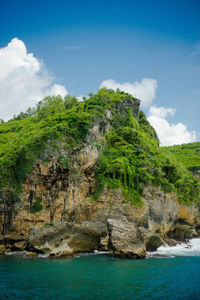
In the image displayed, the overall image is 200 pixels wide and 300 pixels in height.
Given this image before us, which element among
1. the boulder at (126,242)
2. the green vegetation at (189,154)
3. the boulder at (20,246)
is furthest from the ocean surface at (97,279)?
the green vegetation at (189,154)

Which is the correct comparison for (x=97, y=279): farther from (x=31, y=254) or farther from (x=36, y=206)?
(x=36, y=206)

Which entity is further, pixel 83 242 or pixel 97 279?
pixel 83 242

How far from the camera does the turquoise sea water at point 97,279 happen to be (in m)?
10.2

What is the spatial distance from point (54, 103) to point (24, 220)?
741 inches

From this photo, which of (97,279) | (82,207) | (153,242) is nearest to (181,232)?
(153,242)

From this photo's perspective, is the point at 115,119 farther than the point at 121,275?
Yes

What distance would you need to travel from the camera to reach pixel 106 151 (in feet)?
94.7

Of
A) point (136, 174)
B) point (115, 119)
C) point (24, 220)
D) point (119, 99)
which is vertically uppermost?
point (119, 99)

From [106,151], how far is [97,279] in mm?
17687

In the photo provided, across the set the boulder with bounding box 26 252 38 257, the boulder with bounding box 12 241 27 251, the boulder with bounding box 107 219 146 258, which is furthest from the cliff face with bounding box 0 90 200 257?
the boulder with bounding box 26 252 38 257

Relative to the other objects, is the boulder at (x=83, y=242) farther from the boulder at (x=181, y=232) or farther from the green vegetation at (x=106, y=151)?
the boulder at (x=181, y=232)

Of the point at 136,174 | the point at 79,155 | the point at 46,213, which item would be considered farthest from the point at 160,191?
the point at 46,213

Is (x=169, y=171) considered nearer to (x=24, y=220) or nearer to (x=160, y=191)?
(x=160, y=191)

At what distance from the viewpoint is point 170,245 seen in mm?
26844
